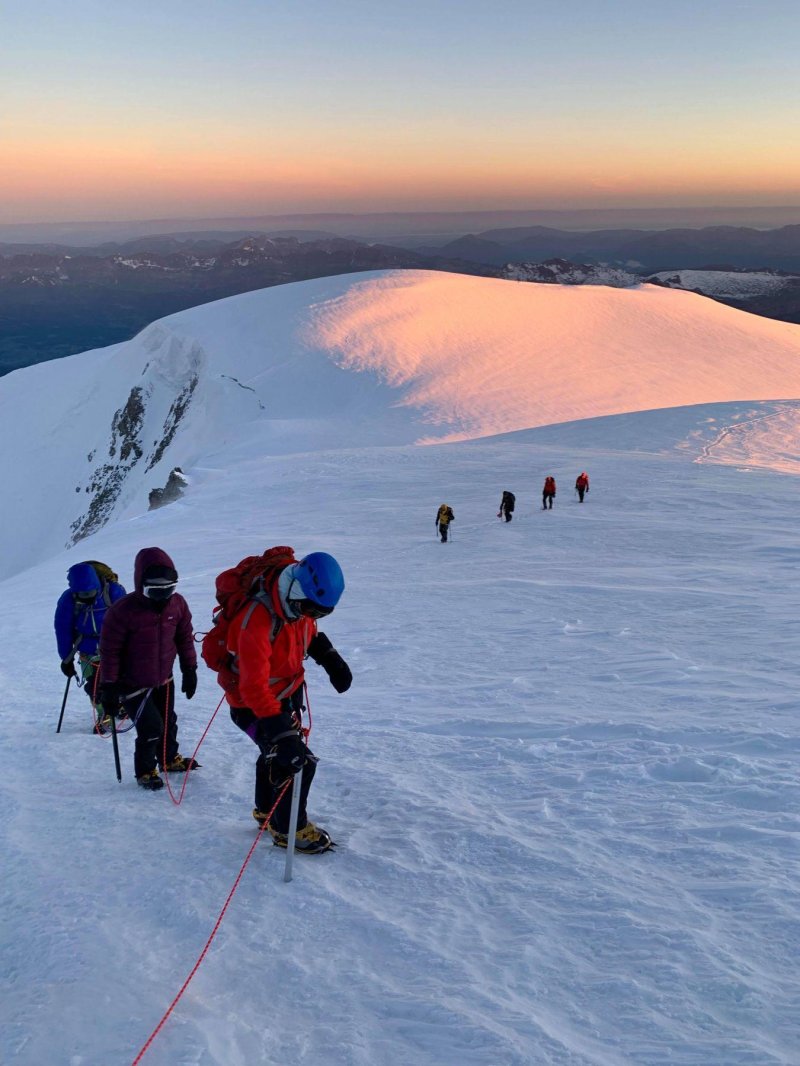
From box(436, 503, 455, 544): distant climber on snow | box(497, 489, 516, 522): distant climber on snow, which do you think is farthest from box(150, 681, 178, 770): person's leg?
box(497, 489, 516, 522): distant climber on snow

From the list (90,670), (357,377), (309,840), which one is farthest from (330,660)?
(357,377)

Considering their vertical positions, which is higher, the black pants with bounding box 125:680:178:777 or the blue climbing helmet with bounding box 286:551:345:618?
the blue climbing helmet with bounding box 286:551:345:618

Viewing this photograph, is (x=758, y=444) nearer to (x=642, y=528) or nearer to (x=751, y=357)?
(x=642, y=528)

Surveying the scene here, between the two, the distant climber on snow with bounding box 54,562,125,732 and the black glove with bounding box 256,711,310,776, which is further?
the distant climber on snow with bounding box 54,562,125,732

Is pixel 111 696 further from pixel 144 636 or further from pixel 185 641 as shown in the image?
pixel 185 641

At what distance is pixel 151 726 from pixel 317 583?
2649mm

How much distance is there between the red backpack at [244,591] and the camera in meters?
4.11

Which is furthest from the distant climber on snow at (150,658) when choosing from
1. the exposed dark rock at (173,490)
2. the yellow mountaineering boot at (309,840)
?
the exposed dark rock at (173,490)

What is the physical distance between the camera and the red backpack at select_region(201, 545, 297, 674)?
13.5ft

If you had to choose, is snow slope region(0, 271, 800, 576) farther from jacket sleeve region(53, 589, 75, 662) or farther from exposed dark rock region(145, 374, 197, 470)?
jacket sleeve region(53, 589, 75, 662)

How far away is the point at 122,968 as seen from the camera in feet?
11.8

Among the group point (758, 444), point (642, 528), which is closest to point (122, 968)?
point (642, 528)

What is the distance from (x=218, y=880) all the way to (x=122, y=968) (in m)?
0.73

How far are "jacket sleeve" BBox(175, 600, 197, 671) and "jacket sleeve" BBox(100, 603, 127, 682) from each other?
1.38 feet
